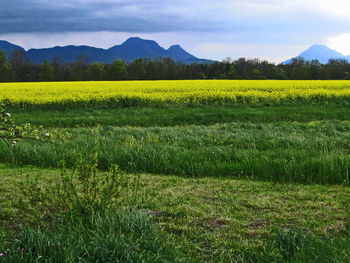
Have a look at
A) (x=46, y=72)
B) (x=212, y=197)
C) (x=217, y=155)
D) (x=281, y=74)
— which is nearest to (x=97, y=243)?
(x=212, y=197)

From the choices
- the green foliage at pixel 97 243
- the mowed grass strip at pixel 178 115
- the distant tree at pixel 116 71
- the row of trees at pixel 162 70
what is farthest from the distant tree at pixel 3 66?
the green foliage at pixel 97 243

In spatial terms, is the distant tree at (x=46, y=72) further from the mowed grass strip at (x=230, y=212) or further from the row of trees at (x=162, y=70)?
the mowed grass strip at (x=230, y=212)

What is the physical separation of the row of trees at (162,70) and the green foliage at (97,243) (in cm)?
5384

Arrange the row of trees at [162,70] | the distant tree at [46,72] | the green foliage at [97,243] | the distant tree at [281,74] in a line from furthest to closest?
the distant tree at [46,72], the row of trees at [162,70], the distant tree at [281,74], the green foliage at [97,243]

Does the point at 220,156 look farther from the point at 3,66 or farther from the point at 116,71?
the point at 3,66

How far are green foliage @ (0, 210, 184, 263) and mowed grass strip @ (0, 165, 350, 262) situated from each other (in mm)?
393

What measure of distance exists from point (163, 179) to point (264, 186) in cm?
179

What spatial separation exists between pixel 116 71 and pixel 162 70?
851 cm

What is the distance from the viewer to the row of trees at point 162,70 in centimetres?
5631

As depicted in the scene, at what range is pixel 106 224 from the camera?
3691 millimetres

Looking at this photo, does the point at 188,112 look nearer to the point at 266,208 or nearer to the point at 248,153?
the point at 248,153

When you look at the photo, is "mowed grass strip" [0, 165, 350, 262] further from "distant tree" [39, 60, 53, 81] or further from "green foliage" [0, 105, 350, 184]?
"distant tree" [39, 60, 53, 81]

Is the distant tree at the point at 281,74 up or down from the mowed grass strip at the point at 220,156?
up

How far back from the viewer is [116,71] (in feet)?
195
